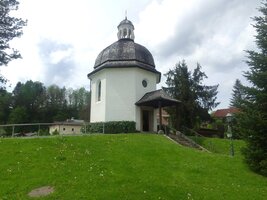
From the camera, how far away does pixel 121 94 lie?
33406 mm

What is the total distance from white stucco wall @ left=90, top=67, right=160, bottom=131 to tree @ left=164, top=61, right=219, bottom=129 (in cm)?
678

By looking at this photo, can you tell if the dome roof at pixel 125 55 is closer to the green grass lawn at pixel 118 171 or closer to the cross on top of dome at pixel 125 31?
the cross on top of dome at pixel 125 31

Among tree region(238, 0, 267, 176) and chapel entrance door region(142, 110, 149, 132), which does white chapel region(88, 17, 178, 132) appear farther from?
tree region(238, 0, 267, 176)

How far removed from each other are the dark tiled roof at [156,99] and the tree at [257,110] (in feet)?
40.3

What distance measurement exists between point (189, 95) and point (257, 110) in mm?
22434

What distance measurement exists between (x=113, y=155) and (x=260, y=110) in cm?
849

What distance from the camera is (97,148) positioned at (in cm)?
A: 2084

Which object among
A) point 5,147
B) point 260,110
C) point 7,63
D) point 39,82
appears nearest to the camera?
point 260,110

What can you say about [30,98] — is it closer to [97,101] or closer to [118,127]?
[97,101]

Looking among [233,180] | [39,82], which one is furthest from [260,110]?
[39,82]

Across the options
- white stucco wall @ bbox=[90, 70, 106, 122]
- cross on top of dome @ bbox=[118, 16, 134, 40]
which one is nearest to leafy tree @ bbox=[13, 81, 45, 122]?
white stucco wall @ bbox=[90, 70, 106, 122]

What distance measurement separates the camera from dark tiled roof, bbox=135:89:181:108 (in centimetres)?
3070

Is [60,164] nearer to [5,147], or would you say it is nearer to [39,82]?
[5,147]

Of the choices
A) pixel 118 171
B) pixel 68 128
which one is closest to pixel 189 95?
pixel 68 128
